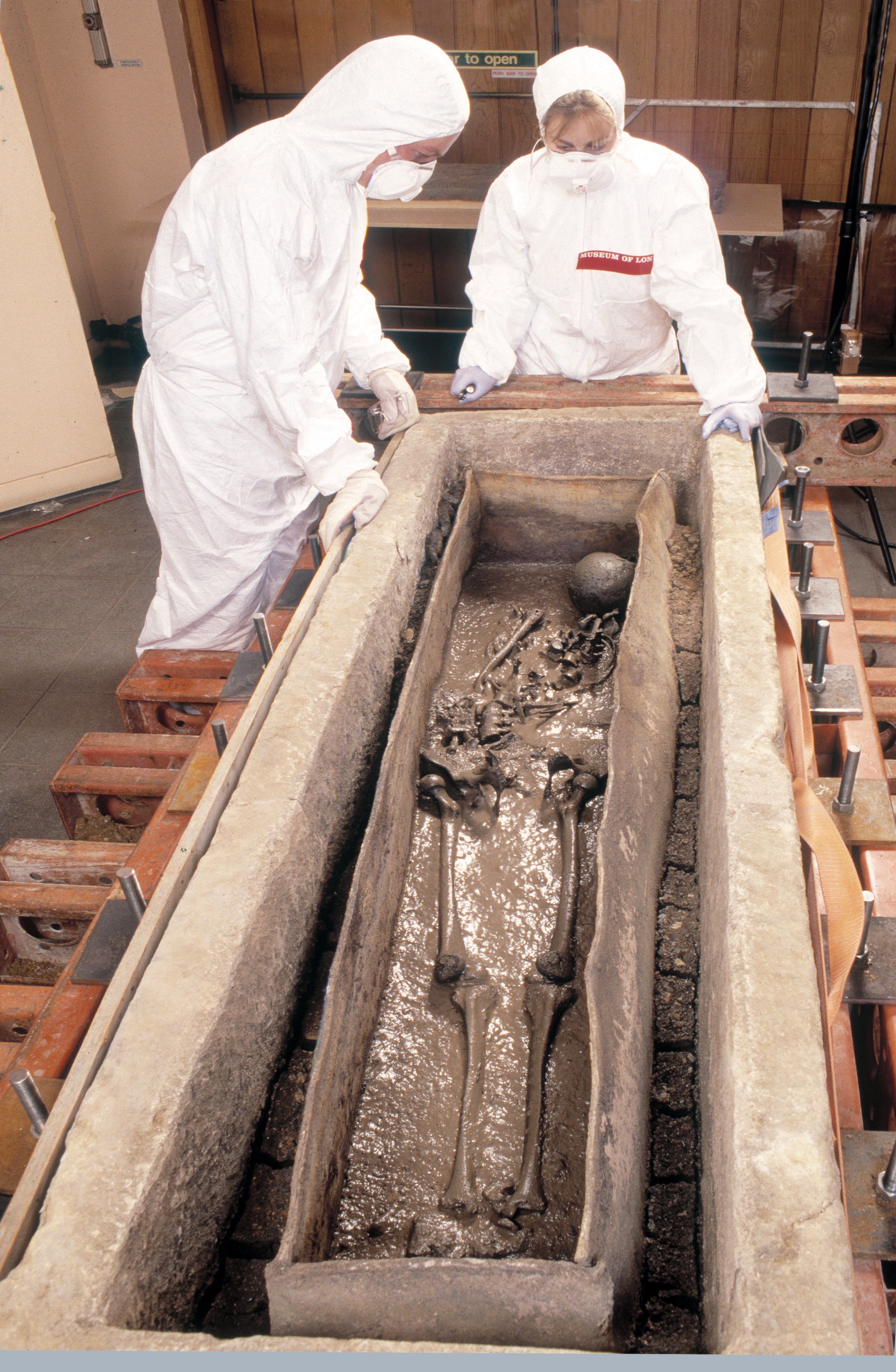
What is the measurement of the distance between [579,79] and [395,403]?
1170 millimetres

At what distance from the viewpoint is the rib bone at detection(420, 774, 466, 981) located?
209 cm

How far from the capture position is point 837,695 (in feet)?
9.06

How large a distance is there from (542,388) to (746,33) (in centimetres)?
382

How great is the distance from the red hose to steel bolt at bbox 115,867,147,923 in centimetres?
439

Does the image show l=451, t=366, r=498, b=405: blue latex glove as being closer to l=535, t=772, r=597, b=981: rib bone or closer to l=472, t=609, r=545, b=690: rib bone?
l=472, t=609, r=545, b=690: rib bone

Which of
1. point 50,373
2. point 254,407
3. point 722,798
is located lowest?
point 50,373

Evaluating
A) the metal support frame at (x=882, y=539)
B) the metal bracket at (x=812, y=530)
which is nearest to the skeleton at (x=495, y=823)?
the metal bracket at (x=812, y=530)

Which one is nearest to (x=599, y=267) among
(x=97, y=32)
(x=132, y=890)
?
(x=132, y=890)

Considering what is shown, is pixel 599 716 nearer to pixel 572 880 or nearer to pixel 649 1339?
pixel 572 880

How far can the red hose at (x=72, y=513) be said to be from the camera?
571cm

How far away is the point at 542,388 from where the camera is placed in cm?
369

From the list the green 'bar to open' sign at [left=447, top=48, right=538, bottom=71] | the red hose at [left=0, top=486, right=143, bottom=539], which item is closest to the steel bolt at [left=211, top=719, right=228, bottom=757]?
the red hose at [left=0, top=486, right=143, bottom=539]

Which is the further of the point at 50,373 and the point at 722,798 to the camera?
the point at 50,373

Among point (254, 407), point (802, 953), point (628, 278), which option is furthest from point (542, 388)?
point (802, 953)
